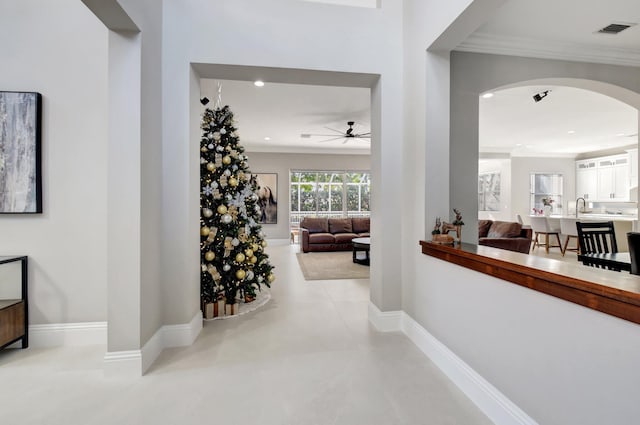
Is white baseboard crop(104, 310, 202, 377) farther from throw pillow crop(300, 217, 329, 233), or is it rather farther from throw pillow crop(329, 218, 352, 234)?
throw pillow crop(329, 218, 352, 234)

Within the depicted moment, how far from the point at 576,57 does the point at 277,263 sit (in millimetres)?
5387

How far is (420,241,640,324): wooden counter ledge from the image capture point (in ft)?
3.63

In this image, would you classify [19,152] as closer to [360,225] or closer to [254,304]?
[254,304]

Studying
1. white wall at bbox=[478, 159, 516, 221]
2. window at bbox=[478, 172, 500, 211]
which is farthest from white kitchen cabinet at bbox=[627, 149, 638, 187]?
window at bbox=[478, 172, 500, 211]

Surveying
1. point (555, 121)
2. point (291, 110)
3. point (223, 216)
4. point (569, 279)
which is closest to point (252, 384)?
point (223, 216)

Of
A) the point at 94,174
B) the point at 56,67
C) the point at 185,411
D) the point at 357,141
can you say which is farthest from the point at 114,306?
the point at 357,141

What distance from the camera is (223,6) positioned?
2.71 m

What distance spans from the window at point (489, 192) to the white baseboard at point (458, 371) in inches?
332

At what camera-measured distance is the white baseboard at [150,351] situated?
6.97 ft

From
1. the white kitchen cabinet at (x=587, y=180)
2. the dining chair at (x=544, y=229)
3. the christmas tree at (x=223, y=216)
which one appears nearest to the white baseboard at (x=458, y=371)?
the christmas tree at (x=223, y=216)

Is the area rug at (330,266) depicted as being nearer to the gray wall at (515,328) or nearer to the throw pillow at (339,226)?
the throw pillow at (339,226)

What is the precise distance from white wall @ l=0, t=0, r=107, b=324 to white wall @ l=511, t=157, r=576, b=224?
10.6m

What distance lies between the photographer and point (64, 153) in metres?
2.58

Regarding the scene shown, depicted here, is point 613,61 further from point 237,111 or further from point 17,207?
point 17,207
